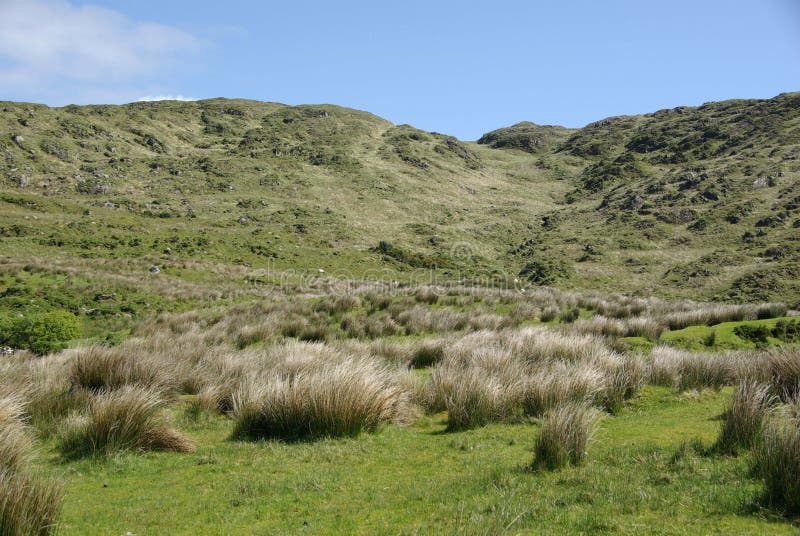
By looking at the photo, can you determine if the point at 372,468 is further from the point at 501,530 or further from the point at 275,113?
the point at 275,113

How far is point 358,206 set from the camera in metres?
73.2

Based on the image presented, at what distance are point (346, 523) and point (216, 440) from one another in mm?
3479

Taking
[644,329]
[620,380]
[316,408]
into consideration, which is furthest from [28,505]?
[644,329]

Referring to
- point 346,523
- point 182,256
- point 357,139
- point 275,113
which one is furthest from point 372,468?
point 275,113

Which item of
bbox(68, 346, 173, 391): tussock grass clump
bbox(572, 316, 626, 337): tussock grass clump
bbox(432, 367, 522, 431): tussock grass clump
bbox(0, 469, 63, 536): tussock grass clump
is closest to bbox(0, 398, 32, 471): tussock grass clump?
bbox(0, 469, 63, 536): tussock grass clump

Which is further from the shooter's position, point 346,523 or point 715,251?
point 715,251

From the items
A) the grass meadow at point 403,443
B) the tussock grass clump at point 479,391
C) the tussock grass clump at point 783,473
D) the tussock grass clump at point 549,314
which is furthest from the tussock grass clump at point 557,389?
the tussock grass clump at point 549,314

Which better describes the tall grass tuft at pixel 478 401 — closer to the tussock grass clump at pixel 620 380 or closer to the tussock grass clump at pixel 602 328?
the tussock grass clump at pixel 620 380

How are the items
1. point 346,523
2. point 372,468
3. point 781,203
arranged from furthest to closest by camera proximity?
point 781,203 → point 372,468 → point 346,523

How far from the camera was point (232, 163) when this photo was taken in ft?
263

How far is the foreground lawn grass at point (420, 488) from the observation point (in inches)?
157

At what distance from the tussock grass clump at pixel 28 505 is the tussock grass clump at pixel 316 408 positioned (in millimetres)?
3132

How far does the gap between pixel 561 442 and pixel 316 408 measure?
3.31 metres

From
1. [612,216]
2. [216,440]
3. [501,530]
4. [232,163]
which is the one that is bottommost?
[216,440]
